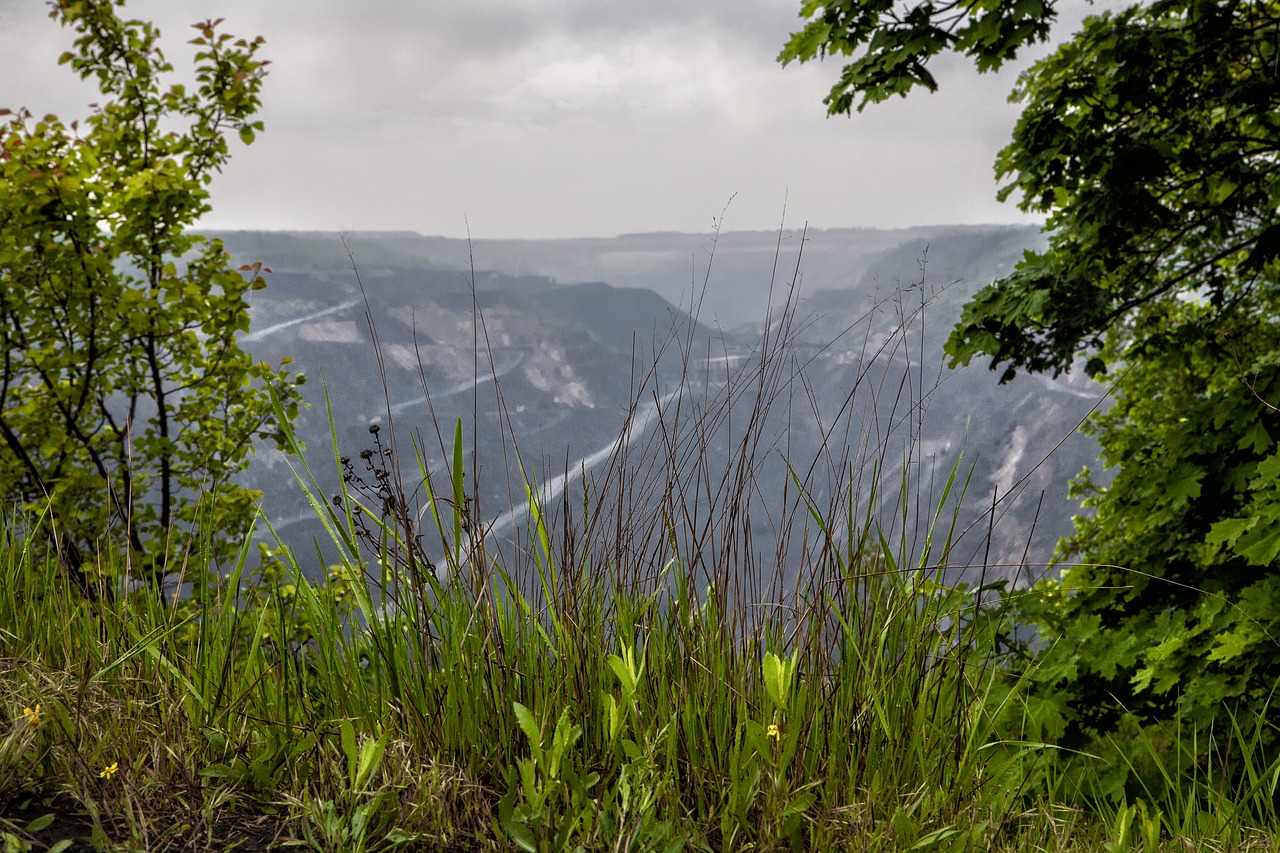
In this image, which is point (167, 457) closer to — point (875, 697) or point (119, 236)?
point (119, 236)

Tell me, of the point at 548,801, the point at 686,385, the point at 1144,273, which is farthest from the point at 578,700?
the point at 1144,273

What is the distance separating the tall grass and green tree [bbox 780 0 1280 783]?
163 centimetres

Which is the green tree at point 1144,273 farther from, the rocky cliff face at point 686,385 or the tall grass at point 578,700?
the tall grass at point 578,700

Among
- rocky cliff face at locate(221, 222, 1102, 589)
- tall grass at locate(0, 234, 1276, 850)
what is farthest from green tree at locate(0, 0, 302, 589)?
tall grass at locate(0, 234, 1276, 850)

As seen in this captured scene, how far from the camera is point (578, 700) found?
6.01 ft

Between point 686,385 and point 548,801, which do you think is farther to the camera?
point 686,385

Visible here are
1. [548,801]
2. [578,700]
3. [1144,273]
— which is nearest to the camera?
[548,801]

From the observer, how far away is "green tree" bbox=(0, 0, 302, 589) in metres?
4.74

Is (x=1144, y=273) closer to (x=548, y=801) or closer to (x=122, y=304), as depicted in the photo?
(x=548, y=801)

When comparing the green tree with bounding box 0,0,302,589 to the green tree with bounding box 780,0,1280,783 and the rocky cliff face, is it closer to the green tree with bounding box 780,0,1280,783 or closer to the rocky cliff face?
the rocky cliff face

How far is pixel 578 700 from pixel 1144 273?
3.93 m

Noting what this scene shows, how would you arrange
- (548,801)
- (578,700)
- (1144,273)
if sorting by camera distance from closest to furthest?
1. (548,801)
2. (578,700)
3. (1144,273)

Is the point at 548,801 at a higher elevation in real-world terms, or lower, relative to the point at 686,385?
lower

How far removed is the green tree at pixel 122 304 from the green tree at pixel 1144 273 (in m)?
3.32
